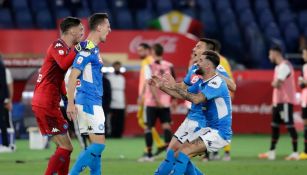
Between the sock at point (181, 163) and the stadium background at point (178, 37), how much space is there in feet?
22.8

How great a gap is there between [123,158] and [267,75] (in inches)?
313

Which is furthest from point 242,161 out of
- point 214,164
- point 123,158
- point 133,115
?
point 133,115

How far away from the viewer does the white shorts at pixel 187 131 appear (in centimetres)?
1147

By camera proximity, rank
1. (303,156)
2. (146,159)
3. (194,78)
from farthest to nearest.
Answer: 1. (303,156)
2. (146,159)
3. (194,78)

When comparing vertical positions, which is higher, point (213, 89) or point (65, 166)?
point (213, 89)

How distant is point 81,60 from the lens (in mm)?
10781

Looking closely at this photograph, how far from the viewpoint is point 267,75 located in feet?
76.5

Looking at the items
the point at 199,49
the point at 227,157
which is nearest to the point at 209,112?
the point at 199,49

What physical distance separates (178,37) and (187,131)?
11397mm

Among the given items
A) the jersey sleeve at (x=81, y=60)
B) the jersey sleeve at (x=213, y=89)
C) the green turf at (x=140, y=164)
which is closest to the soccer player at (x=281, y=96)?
the green turf at (x=140, y=164)

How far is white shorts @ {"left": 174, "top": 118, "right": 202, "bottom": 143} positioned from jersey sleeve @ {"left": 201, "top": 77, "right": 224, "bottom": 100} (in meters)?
0.75

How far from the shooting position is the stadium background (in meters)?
22.0

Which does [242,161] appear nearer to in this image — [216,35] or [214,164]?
[214,164]

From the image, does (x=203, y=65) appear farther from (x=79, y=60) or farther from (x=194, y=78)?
(x=79, y=60)
